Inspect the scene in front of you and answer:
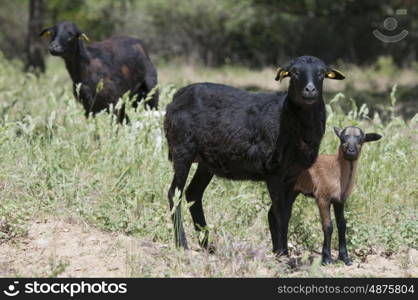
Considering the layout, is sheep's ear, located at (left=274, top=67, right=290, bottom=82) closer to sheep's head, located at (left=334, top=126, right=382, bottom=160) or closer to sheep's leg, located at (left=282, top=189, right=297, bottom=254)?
sheep's head, located at (left=334, top=126, right=382, bottom=160)

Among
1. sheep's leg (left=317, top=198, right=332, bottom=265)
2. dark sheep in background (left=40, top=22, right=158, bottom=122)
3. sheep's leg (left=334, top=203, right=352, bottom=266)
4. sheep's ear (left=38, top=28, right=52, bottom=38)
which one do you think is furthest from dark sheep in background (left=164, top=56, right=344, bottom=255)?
sheep's ear (left=38, top=28, right=52, bottom=38)

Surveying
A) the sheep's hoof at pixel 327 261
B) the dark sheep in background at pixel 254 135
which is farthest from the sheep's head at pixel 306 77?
the sheep's hoof at pixel 327 261

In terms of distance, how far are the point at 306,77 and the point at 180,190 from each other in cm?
162

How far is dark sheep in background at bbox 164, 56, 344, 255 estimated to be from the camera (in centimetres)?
621

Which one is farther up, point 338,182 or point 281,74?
point 281,74

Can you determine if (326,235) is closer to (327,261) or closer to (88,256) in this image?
(327,261)

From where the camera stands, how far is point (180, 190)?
667 cm

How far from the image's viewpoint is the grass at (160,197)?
253 inches

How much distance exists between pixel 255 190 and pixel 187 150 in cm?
140

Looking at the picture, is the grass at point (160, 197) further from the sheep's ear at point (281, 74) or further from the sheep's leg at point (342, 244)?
the sheep's ear at point (281, 74)

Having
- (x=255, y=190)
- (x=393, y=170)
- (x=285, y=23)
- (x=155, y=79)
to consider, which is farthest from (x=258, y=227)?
(x=285, y=23)

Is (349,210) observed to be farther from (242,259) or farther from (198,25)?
(198,25)

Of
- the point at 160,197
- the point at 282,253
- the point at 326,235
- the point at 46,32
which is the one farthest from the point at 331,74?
the point at 46,32

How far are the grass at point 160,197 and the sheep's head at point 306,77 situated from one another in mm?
1122
